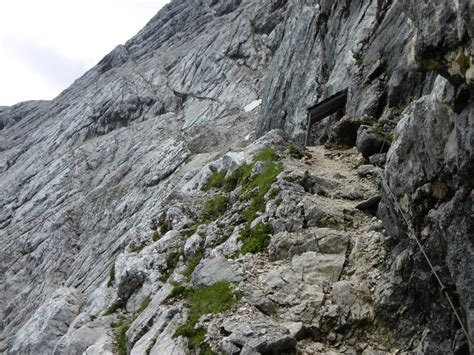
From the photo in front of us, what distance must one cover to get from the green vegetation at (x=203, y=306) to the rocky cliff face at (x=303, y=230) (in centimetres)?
5

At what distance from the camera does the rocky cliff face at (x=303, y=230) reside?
8.91 meters

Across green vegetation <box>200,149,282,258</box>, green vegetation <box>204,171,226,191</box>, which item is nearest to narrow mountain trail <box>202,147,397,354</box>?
green vegetation <box>200,149,282,258</box>

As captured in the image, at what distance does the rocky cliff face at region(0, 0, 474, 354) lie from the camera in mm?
8914

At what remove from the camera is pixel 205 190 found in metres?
26.2

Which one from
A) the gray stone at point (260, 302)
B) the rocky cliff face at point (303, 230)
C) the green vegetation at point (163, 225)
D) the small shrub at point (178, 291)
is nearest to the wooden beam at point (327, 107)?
the rocky cliff face at point (303, 230)

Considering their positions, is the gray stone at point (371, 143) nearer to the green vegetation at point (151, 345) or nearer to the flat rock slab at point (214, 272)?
the flat rock slab at point (214, 272)

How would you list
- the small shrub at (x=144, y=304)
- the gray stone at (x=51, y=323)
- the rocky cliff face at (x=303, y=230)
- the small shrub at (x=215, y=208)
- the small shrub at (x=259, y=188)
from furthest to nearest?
the gray stone at (x=51, y=323) < the small shrub at (x=215, y=208) < the small shrub at (x=259, y=188) < the small shrub at (x=144, y=304) < the rocky cliff face at (x=303, y=230)

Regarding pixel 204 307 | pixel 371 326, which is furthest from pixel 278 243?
pixel 371 326

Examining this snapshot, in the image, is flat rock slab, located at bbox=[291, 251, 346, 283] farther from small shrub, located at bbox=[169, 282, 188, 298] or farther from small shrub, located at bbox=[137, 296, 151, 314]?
small shrub, located at bbox=[137, 296, 151, 314]

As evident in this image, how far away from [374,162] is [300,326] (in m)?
10.6

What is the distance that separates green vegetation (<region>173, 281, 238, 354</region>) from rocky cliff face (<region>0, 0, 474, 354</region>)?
0.05 meters

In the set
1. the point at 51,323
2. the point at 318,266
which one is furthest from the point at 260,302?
the point at 51,323

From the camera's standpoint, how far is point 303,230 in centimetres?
1516

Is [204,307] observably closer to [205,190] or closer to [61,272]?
[205,190]
